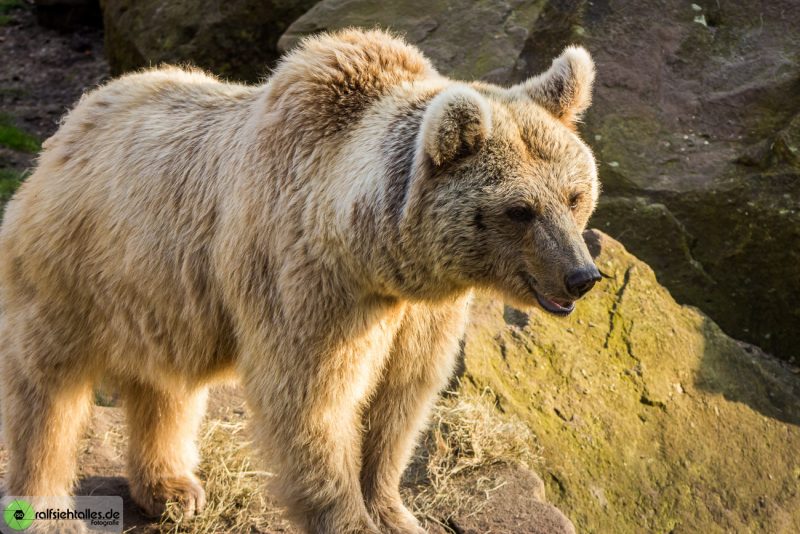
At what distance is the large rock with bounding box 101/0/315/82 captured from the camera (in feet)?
35.2

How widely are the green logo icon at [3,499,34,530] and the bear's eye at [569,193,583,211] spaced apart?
308 centimetres

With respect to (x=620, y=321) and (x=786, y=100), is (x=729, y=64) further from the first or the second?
(x=620, y=321)

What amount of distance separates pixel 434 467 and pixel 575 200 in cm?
218

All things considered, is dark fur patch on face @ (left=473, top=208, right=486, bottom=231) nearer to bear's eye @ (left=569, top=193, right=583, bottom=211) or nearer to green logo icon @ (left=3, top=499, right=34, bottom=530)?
bear's eye @ (left=569, top=193, right=583, bottom=211)

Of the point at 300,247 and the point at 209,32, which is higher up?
the point at 300,247

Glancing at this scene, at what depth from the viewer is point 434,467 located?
5.61m

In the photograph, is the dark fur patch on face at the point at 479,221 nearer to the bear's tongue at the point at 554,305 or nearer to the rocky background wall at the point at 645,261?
the bear's tongue at the point at 554,305

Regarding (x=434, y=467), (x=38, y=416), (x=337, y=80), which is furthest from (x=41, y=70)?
(x=337, y=80)

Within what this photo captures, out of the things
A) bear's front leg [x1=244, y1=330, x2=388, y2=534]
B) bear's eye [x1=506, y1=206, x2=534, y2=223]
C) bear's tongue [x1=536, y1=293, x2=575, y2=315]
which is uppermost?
bear's eye [x1=506, y1=206, x2=534, y2=223]

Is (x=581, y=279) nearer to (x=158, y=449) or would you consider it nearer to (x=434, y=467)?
(x=434, y=467)

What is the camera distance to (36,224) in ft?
16.0

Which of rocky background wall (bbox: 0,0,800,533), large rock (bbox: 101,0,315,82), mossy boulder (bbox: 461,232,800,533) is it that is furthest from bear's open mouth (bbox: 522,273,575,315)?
large rock (bbox: 101,0,315,82)

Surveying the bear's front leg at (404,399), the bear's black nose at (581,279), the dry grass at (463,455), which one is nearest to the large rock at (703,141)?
the dry grass at (463,455)

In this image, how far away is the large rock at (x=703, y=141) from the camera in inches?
295
